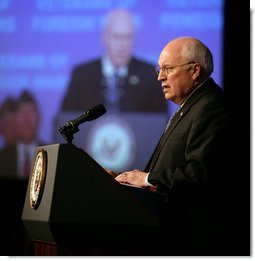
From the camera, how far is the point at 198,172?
2.03 meters

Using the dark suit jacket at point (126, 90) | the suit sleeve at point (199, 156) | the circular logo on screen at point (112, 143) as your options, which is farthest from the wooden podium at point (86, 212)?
the dark suit jacket at point (126, 90)

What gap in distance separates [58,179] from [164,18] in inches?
117

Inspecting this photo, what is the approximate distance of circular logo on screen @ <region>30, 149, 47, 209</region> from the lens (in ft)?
6.49

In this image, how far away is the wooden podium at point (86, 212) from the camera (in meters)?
1.87

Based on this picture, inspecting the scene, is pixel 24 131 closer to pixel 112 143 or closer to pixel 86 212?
pixel 112 143

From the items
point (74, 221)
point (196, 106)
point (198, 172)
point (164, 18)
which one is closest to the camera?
point (74, 221)

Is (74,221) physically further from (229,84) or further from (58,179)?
(229,84)

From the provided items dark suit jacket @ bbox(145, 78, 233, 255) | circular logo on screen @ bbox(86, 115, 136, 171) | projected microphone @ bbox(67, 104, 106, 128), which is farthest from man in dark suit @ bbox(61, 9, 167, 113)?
projected microphone @ bbox(67, 104, 106, 128)

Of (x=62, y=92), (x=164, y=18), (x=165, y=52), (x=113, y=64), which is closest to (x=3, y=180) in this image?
(x=62, y=92)

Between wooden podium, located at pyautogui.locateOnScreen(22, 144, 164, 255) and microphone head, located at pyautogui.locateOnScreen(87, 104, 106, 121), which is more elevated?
microphone head, located at pyautogui.locateOnScreen(87, 104, 106, 121)

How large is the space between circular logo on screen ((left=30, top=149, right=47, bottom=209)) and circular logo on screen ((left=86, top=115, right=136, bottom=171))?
2.42 meters

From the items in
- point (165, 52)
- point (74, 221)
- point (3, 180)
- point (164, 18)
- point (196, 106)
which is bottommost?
point (3, 180)

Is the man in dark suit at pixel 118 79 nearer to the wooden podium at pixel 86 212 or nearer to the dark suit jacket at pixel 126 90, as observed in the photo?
→ the dark suit jacket at pixel 126 90

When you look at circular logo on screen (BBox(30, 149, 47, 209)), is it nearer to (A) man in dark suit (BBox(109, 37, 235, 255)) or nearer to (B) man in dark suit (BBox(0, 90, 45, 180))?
(A) man in dark suit (BBox(109, 37, 235, 255))
